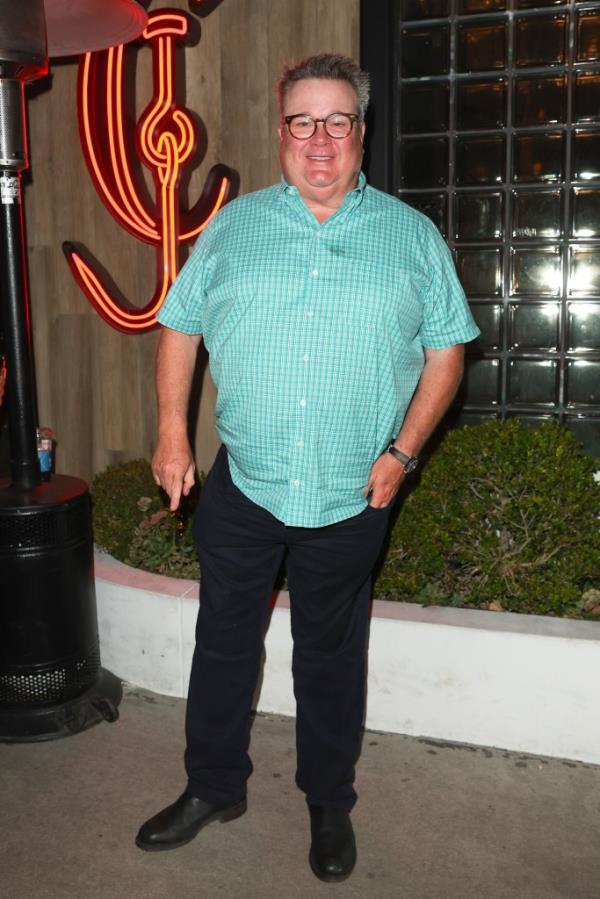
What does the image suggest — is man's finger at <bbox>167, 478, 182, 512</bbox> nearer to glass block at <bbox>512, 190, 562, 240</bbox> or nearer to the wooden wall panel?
the wooden wall panel

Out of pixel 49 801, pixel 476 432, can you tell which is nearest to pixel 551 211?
pixel 476 432

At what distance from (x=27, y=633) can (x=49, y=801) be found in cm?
64

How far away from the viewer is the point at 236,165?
4449mm

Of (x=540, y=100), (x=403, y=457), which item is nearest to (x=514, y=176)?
(x=540, y=100)

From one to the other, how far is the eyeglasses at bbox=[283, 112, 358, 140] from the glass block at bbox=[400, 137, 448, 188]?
2.00m

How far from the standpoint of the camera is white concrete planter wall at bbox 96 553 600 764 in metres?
3.17

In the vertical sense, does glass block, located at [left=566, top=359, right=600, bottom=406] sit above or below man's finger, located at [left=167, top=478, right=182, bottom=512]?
above

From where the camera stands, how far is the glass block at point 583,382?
429 centimetres

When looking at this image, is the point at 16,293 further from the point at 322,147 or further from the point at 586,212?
the point at 586,212

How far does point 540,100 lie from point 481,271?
81cm

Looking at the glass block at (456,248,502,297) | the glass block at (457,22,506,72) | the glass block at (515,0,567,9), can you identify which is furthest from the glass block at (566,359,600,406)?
the glass block at (515,0,567,9)

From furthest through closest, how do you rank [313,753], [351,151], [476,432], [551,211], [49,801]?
1. [551,211]
2. [476,432]
3. [49,801]
4. [313,753]
5. [351,151]

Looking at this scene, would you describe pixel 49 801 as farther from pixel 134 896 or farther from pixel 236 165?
pixel 236 165

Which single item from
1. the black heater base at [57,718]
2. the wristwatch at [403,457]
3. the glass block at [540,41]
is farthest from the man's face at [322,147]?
the black heater base at [57,718]
